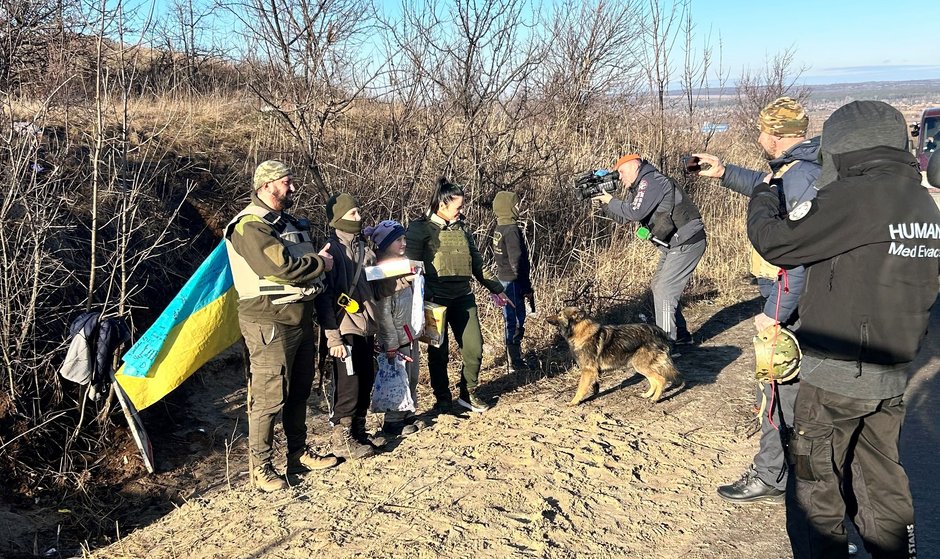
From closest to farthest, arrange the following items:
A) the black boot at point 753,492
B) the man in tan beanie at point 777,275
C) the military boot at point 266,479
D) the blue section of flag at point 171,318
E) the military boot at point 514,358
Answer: the man in tan beanie at point 777,275
the black boot at point 753,492
the military boot at point 266,479
the blue section of flag at point 171,318
the military boot at point 514,358

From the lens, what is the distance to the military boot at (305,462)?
4.93 m

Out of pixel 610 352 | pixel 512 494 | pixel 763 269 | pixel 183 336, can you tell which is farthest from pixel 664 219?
pixel 183 336

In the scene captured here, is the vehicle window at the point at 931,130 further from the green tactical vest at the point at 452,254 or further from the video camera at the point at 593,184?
the green tactical vest at the point at 452,254

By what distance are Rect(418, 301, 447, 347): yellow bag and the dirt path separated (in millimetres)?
688

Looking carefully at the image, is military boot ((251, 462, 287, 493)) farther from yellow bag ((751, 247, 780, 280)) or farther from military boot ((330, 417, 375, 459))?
yellow bag ((751, 247, 780, 280))

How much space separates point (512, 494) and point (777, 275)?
79.4 inches

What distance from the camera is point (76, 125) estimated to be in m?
8.41

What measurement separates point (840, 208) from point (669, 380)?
11.9 ft

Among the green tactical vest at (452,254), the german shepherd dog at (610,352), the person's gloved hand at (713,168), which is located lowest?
the german shepherd dog at (610,352)

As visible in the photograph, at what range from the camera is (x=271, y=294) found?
4441 mm

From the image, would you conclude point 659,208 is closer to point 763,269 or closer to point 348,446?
point 763,269

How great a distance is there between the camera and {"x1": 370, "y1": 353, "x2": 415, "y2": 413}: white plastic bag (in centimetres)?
550

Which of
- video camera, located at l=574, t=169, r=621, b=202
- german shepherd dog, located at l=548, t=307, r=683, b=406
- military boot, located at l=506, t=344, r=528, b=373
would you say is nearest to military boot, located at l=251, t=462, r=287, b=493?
german shepherd dog, located at l=548, t=307, r=683, b=406

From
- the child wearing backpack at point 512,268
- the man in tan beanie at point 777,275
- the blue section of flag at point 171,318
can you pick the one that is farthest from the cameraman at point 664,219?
the blue section of flag at point 171,318
